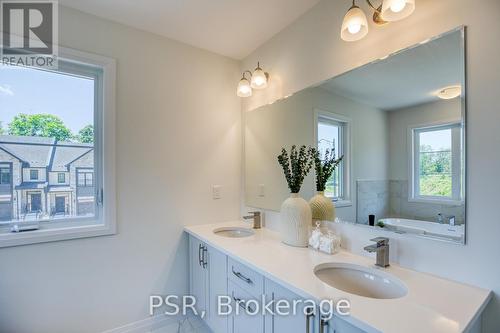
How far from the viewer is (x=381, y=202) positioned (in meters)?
1.37

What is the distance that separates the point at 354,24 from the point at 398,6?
21cm

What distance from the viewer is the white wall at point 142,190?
1.64 meters

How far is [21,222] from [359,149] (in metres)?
2.25

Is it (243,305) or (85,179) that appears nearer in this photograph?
(243,305)

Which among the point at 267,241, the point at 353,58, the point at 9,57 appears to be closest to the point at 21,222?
the point at 9,57

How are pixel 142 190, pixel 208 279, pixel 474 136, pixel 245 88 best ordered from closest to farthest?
1. pixel 474 136
2. pixel 208 279
3. pixel 142 190
4. pixel 245 88

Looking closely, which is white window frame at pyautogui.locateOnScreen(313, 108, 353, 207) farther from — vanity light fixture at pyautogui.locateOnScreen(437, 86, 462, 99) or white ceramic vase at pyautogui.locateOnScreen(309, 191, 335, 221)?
vanity light fixture at pyautogui.locateOnScreen(437, 86, 462, 99)

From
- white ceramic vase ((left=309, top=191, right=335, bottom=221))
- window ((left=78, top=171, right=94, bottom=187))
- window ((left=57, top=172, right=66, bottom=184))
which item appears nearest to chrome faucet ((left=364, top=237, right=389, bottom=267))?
white ceramic vase ((left=309, top=191, right=335, bottom=221))

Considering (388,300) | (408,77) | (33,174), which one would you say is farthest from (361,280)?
(33,174)

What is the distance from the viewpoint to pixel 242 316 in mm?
1451

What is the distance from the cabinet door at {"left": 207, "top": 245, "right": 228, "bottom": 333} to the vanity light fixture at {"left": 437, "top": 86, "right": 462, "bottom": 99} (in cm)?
148

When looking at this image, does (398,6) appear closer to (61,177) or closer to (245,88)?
(245,88)

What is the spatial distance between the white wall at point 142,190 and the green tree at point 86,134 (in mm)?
197

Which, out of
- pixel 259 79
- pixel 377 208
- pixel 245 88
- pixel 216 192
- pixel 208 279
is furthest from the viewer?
pixel 216 192
